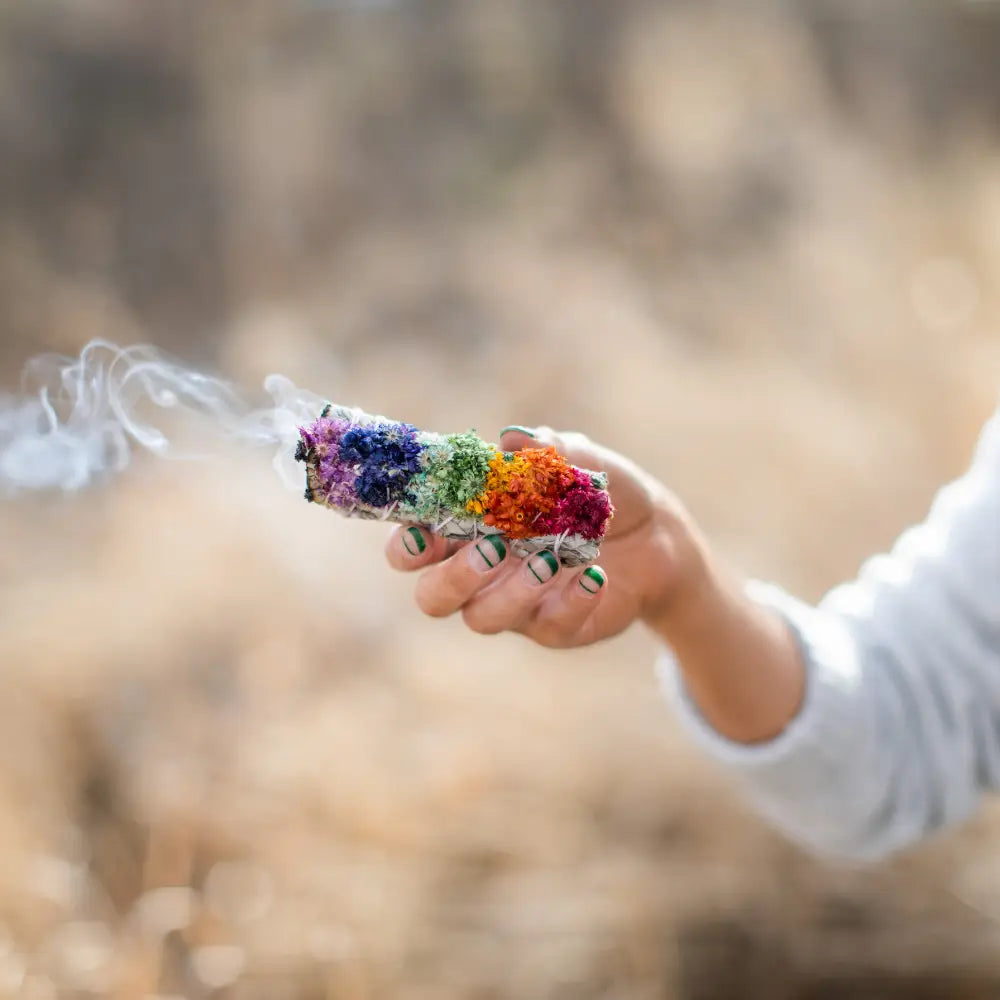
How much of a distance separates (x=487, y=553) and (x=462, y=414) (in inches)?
55.6

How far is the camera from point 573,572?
0.92 m

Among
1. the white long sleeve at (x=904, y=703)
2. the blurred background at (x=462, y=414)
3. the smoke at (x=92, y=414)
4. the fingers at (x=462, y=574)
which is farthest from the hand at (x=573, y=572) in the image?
the blurred background at (x=462, y=414)

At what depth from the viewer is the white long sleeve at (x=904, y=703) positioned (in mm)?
1008

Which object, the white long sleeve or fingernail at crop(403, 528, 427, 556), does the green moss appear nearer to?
fingernail at crop(403, 528, 427, 556)

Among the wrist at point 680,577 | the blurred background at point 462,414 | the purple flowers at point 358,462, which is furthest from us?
the blurred background at point 462,414

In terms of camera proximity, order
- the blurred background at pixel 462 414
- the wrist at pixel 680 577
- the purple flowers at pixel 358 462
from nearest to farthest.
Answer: the purple flowers at pixel 358 462 → the wrist at pixel 680 577 → the blurred background at pixel 462 414

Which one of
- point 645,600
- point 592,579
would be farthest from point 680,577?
point 592,579

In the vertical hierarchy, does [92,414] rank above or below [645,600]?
above

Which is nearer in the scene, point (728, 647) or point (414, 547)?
point (414, 547)

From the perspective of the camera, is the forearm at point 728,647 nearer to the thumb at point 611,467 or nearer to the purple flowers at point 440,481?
the thumb at point 611,467

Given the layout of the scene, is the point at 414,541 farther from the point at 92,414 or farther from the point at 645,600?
the point at 92,414

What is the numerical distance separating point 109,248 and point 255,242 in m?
0.30

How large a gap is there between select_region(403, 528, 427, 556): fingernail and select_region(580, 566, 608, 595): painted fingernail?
0.48 ft

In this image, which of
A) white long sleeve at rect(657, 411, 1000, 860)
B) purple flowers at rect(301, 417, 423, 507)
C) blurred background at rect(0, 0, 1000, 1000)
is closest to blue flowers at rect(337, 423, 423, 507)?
purple flowers at rect(301, 417, 423, 507)
